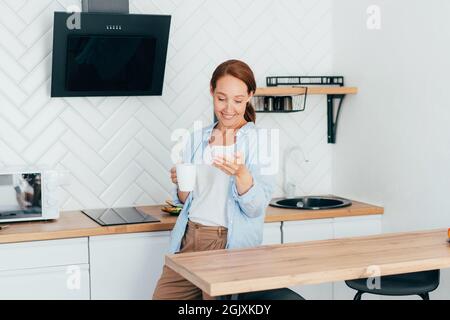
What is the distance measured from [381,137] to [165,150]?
1165mm

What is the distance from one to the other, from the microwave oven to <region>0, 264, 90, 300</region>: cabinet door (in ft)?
1.01

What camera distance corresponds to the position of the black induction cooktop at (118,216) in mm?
3100

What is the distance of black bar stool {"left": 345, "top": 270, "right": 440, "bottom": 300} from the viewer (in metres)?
2.60

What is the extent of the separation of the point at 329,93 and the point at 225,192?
1.35 metres

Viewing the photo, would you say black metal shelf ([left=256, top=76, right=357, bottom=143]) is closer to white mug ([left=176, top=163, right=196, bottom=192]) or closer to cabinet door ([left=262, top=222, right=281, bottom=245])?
cabinet door ([left=262, top=222, right=281, bottom=245])

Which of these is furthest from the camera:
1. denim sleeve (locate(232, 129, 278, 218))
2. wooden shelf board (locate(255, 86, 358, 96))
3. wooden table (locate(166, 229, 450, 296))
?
wooden shelf board (locate(255, 86, 358, 96))

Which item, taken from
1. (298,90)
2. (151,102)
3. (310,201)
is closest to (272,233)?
(310,201)

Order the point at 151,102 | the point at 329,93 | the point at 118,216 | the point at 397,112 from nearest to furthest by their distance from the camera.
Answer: the point at 118,216, the point at 397,112, the point at 151,102, the point at 329,93

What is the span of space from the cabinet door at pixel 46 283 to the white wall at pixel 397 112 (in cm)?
160

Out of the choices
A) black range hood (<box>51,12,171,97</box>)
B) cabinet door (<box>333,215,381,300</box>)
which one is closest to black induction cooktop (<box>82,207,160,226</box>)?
black range hood (<box>51,12,171,97</box>)

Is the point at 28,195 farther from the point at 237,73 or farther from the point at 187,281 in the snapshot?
the point at 237,73

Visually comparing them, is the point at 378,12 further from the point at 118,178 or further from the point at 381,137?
the point at 118,178

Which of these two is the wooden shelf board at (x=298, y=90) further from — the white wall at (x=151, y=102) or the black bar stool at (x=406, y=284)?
the black bar stool at (x=406, y=284)

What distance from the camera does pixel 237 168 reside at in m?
2.30
